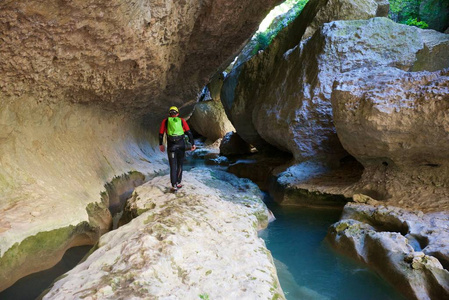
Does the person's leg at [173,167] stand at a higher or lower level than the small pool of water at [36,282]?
higher

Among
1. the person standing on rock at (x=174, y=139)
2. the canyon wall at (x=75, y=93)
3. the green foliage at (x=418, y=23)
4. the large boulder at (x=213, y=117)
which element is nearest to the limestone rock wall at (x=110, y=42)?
the canyon wall at (x=75, y=93)

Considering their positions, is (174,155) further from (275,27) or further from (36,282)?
(275,27)

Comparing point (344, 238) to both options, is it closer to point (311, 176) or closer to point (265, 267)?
point (265, 267)

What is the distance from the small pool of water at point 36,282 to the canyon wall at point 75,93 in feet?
0.32

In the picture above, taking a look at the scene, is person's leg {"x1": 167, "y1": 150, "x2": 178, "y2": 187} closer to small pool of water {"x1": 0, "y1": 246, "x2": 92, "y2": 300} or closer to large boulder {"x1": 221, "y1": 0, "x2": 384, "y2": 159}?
small pool of water {"x1": 0, "y1": 246, "x2": 92, "y2": 300}

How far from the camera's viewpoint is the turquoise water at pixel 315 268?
10.3ft

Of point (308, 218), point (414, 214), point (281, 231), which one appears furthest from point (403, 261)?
point (308, 218)

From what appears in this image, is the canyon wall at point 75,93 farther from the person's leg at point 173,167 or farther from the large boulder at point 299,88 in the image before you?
the large boulder at point 299,88

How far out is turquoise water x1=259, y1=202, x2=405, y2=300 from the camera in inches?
123

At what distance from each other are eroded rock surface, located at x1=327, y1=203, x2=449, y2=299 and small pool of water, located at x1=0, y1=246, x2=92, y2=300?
3698mm

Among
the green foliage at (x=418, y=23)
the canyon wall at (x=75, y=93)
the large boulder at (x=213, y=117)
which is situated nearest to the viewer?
the canyon wall at (x=75, y=93)

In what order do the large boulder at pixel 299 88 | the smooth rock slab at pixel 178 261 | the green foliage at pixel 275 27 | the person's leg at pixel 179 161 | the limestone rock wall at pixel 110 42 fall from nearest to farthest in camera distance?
the smooth rock slab at pixel 178 261, the limestone rock wall at pixel 110 42, the person's leg at pixel 179 161, the large boulder at pixel 299 88, the green foliage at pixel 275 27

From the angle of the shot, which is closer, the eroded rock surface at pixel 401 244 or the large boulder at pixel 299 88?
the eroded rock surface at pixel 401 244

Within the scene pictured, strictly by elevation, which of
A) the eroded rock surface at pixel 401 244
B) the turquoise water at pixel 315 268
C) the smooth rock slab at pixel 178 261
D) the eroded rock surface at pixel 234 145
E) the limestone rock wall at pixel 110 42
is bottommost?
the eroded rock surface at pixel 234 145
